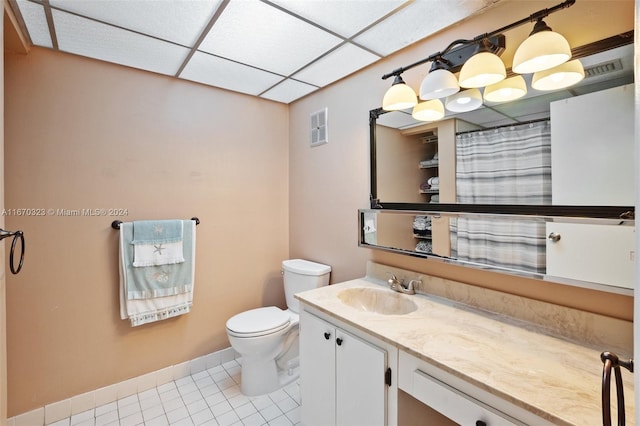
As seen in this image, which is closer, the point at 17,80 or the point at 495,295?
the point at 495,295

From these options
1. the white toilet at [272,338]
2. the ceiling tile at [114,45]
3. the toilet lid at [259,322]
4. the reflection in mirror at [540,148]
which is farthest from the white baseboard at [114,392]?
the ceiling tile at [114,45]

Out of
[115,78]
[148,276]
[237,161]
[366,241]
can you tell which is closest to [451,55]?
[366,241]

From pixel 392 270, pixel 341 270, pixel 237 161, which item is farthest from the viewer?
pixel 237 161

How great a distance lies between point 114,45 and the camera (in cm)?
170

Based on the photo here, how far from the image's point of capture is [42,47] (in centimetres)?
172

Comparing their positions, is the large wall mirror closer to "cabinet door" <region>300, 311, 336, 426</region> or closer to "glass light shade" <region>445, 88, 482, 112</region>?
"glass light shade" <region>445, 88, 482, 112</region>

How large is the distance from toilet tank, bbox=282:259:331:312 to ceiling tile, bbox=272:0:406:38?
60.1 inches

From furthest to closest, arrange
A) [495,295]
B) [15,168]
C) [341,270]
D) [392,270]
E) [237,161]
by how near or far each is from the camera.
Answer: [237,161], [341,270], [392,270], [15,168], [495,295]

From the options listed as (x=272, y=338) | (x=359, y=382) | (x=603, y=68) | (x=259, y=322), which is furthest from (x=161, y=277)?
(x=603, y=68)

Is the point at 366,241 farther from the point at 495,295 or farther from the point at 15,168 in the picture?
the point at 15,168

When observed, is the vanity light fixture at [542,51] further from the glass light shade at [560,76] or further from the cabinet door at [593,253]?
the cabinet door at [593,253]

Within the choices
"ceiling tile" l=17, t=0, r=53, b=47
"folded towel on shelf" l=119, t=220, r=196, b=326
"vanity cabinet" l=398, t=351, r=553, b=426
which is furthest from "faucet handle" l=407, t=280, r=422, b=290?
"ceiling tile" l=17, t=0, r=53, b=47

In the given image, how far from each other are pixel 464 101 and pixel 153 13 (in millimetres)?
1517

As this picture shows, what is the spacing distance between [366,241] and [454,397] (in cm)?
109
